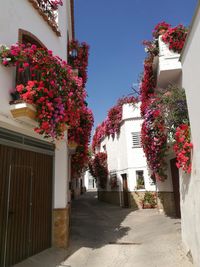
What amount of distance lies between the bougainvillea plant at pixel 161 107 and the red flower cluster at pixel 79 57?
3151mm

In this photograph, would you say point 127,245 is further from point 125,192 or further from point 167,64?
point 125,192

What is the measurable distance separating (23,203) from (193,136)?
4.68m

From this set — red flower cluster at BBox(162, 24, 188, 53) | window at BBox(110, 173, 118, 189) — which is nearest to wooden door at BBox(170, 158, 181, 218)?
red flower cluster at BBox(162, 24, 188, 53)

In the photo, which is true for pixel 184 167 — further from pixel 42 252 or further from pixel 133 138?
pixel 133 138

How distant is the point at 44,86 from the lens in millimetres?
6086

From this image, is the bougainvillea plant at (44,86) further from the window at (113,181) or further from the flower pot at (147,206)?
the window at (113,181)

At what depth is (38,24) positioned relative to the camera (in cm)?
786

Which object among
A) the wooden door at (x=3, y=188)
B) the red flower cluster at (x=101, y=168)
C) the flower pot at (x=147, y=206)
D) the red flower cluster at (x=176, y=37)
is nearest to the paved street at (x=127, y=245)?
the wooden door at (x=3, y=188)

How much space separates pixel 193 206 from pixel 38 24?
7.25 m

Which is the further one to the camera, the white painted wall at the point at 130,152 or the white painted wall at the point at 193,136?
the white painted wall at the point at 130,152

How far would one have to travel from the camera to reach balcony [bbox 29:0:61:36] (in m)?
8.14

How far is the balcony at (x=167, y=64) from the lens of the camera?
9.51 metres

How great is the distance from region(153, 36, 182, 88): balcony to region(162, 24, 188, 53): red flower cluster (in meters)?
0.20

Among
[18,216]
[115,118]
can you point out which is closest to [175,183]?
[18,216]
